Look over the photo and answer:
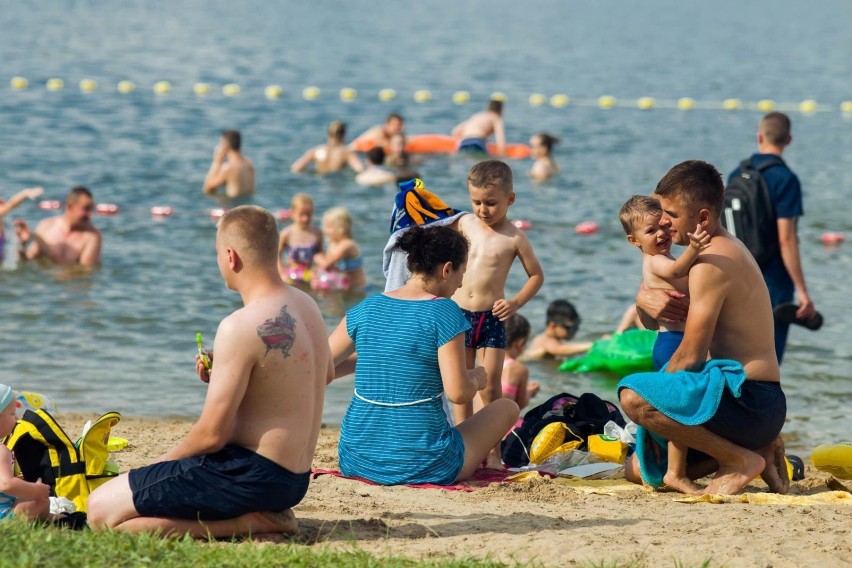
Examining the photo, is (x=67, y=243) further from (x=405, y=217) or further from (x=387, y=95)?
(x=387, y=95)

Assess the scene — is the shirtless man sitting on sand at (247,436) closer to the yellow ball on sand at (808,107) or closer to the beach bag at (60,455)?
the beach bag at (60,455)

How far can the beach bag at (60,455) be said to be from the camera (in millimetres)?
5137

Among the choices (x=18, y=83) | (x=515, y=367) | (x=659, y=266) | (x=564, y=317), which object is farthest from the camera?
(x=18, y=83)

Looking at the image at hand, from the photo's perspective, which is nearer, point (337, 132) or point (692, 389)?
point (692, 389)

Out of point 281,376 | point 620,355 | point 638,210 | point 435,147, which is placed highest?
point 435,147

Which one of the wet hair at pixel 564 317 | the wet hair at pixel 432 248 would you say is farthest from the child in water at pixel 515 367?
the wet hair at pixel 432 248

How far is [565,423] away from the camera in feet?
23.6

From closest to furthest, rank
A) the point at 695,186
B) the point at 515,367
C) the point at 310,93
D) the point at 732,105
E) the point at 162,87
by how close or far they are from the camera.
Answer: the point at 695,186 < the point at 515,367 < the point at 162,87 < the point at 310,93 < the point at 732,105

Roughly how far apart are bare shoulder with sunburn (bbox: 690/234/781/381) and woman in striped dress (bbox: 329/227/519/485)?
4.00 ft

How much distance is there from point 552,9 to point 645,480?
222 ft

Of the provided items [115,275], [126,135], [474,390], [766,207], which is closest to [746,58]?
[126,135]

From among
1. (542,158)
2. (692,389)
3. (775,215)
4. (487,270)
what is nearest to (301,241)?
(487,270)

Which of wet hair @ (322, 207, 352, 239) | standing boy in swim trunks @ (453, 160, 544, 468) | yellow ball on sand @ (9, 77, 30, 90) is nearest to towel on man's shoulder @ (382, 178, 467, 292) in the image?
standing boy in swim trunks @ (453, 160, 544, 468)

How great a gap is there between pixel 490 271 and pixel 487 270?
0.06ft
